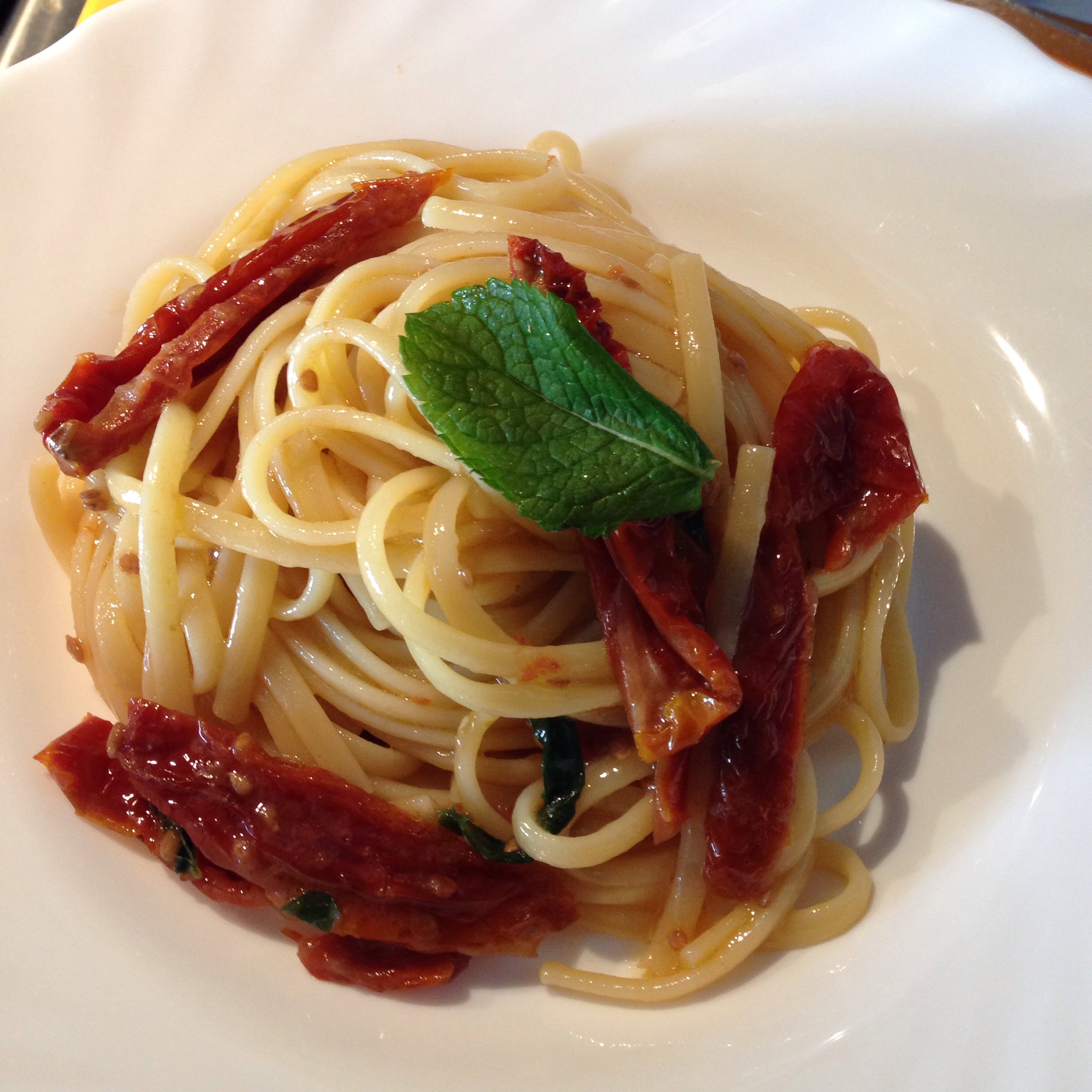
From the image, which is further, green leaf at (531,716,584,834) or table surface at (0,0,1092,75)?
table surface at (0,0,1092,75)

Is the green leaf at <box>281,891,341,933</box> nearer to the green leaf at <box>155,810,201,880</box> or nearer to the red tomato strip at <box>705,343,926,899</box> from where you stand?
the green leaf at <box>155,810,201,880</box>

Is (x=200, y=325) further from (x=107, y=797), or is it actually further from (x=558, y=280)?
(x=107, y=797)

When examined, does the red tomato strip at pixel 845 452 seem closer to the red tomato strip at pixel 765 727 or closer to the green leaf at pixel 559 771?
the red tomato strip at pixel 765 727

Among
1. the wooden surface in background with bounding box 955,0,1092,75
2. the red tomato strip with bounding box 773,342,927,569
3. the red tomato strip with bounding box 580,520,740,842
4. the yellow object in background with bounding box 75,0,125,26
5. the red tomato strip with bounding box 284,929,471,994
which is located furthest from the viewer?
the yellow object in background with bounding box 75,0,125,26

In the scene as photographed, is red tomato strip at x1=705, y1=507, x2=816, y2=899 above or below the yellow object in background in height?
below

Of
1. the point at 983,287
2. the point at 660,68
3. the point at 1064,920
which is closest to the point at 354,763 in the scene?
the point at 1064,920

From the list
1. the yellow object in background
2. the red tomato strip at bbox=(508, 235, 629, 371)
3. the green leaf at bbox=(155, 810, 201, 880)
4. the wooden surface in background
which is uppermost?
the yellow object in background

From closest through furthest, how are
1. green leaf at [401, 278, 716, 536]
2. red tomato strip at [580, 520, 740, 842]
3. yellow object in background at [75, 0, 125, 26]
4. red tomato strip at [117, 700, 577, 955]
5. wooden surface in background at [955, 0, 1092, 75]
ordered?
green leaf at [401, 278, 716, 536], red tomato strip at [580, 520, 740, 842], red tomato strip at [117, 700, 577, 955], wooden surface in background at [955, 0, 1092, 75], yellow object in background at [75, 0, 125, 26]

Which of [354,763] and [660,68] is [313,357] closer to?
[354,763]

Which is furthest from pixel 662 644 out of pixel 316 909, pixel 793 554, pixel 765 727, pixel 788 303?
pixel 788 303

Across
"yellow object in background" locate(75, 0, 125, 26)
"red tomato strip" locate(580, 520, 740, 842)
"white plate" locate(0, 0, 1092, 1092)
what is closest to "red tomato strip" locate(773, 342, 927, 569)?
"red tomato strip" locate(580, 520, 740, 842)
